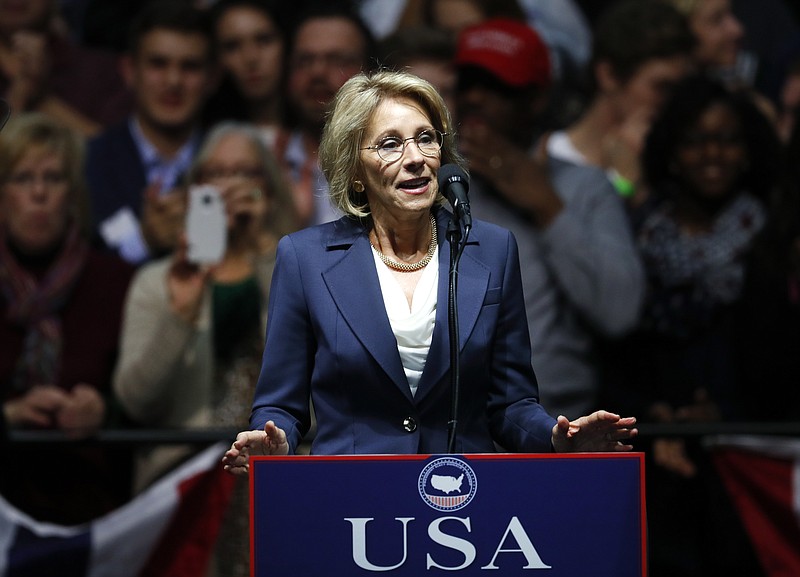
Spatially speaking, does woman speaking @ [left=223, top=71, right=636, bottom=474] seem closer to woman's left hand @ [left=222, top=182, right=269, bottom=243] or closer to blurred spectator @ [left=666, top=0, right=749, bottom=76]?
woman's left hand @ [left=222, top=182, right=269, bottom=243]

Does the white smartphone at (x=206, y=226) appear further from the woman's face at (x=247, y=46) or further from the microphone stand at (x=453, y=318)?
the microphone stand at (x=453, y=318)

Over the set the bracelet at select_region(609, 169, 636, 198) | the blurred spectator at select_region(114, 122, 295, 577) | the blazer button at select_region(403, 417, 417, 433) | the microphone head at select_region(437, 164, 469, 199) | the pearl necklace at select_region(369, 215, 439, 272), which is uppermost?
the bracelet at select_region(609, 169, 636, 198)

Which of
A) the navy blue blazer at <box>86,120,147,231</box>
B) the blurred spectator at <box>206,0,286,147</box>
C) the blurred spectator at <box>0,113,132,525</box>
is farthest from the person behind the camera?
the blurred spectator at <box>206,0,286,147</box>

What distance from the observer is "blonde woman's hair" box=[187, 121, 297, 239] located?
5457 millimetres

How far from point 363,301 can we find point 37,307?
2687mm

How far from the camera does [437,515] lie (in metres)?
2.65

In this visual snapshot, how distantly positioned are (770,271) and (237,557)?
237cm

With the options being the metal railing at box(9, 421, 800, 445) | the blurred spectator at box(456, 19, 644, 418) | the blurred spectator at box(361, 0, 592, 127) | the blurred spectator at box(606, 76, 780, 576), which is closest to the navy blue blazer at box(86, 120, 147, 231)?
the metal railing at box(9, 421, 800, 445)

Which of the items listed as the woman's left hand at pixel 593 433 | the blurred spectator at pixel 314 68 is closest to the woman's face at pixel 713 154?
the blurred spectator at pixel 314 68

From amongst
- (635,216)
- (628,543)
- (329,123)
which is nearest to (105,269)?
(635,216)

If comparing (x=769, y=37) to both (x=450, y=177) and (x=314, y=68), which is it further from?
(x=450, y=177)

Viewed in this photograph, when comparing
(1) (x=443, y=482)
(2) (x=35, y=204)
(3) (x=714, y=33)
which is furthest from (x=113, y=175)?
(1) (x=443, y=482)

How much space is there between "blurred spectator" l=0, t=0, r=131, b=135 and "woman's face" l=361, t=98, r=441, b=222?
10.3ft

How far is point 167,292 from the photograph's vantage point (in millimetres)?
5254
